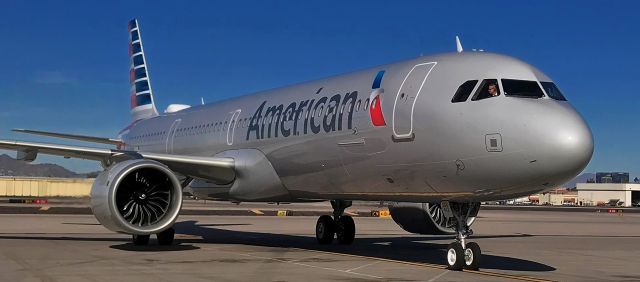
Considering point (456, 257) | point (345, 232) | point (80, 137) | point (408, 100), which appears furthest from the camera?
point (80, 137)

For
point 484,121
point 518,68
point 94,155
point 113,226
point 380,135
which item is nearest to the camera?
point 484,121

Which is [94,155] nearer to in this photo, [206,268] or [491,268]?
[206,268]

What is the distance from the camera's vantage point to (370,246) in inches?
772

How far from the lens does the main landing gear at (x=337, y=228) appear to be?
66.1 ft

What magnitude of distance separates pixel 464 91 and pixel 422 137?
1.05 metres

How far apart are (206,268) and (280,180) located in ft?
14.6

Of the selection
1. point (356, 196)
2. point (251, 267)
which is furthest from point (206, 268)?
point (356, 196)

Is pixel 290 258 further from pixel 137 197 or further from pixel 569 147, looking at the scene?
pixel 569 147

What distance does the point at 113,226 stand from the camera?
50.9 ft

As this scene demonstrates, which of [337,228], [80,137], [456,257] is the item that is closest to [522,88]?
[456,257]

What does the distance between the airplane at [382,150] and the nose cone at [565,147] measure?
19 mm

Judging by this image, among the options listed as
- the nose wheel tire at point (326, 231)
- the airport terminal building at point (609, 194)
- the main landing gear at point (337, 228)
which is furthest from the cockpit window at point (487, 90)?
the airport terminal building at point (609, 194)

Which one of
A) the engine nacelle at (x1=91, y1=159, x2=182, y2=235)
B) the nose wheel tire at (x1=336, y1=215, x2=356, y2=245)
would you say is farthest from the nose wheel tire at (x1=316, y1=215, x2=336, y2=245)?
the engine nacelle at (x1=91, y1=159, x2=182, y2=235)

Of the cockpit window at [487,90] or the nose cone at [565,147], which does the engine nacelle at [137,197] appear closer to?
the cockpit window at [487,90]
